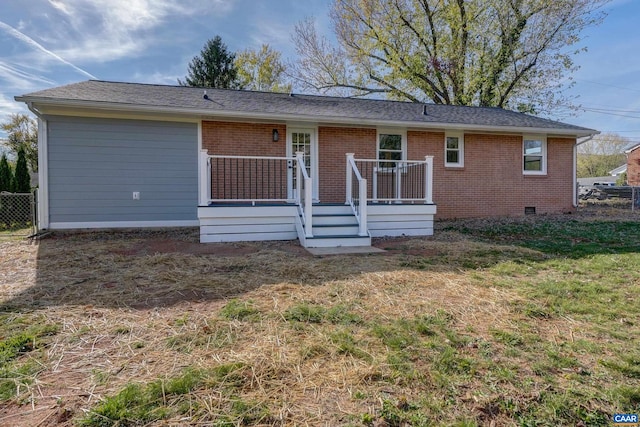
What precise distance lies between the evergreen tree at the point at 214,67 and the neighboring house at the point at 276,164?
16.6m

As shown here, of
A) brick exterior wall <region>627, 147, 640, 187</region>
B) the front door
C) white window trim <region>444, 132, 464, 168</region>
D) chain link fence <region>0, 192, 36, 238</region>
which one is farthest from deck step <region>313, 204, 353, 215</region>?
brick exterior wall <region>627, 147, 640, 187</region>

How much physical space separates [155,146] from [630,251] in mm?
9343

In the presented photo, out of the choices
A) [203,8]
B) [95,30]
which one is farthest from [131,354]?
[203,8]

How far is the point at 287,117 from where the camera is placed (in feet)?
27.3

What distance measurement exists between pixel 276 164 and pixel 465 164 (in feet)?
18.2

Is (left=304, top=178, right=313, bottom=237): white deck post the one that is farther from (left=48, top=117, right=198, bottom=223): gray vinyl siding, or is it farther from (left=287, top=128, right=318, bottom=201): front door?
(left=48, top=117, right=198, bottom=223): gray vinyl siding

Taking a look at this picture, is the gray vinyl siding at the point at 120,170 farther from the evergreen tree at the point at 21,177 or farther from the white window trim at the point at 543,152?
the white window trim at the point at 543,152

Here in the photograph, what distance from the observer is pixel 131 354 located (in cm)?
225

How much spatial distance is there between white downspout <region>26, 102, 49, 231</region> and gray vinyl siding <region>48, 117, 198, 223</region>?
76 mm

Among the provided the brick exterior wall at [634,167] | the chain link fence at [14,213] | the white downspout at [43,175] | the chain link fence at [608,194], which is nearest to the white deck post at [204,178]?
the white downspout at [43,175]

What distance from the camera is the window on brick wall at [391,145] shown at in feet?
31.4

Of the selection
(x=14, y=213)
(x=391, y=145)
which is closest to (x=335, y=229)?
(x=391, y=145)

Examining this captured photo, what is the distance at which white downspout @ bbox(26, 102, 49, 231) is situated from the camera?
24.3 ft

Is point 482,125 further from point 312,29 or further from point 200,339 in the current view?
point 312,29
